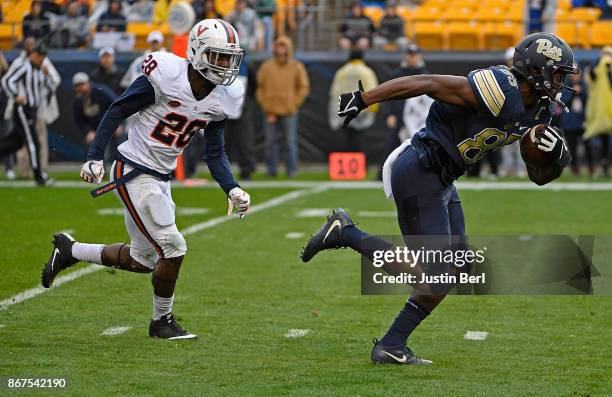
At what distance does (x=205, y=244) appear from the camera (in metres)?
9.96

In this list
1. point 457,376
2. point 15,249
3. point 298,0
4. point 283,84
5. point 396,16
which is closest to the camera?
point 457,376

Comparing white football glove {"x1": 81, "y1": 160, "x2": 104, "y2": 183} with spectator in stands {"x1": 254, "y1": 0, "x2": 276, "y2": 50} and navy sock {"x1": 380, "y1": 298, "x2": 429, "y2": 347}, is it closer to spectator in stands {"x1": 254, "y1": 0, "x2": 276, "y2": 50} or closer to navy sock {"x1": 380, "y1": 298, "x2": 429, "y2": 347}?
navy sock {"x1": 380, "y1": 298, "x2": 429, "y2": 347}

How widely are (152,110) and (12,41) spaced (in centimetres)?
1390

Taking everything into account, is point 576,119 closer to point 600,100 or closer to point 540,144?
point 600,100

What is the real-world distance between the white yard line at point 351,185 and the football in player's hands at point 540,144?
9637 millimetres

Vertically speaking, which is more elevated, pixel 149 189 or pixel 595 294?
pixel 149 189

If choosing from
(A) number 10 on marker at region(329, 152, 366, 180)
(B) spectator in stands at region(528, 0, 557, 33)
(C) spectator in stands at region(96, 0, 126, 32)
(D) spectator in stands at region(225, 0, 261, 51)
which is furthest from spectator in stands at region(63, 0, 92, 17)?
(B) spectator in stands at region(528, 0, 557, 33)

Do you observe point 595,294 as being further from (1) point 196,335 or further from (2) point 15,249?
(2) point 15,249

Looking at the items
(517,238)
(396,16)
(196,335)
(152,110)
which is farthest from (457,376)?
(396,16)

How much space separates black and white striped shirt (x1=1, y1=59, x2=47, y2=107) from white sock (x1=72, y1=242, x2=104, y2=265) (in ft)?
28.6

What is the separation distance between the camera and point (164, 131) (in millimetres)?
6059

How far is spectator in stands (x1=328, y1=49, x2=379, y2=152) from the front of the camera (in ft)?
54.7

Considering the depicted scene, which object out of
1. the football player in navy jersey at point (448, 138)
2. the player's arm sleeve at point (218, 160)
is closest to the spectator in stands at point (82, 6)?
the player's arm sleeve at point (218, 160)

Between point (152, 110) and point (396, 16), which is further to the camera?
point (396, 16)
